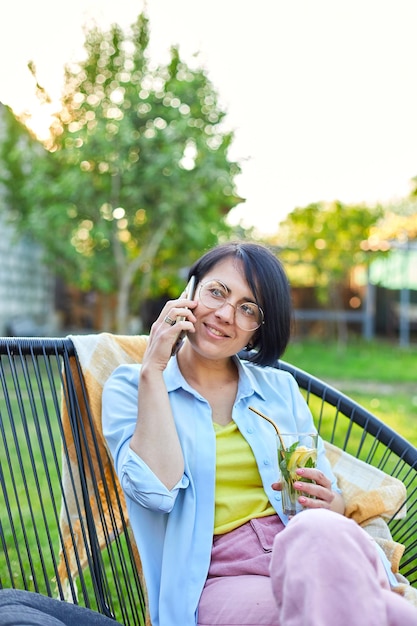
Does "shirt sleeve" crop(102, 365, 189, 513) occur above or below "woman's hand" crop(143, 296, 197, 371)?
below

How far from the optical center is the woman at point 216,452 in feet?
5.56

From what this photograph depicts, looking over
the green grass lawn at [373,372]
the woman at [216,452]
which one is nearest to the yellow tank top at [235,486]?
the woman at [216,452]

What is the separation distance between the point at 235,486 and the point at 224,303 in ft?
1.57

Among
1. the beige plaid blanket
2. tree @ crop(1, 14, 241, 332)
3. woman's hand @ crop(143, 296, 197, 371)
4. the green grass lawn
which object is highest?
tree @ crop(1, 14, 241, 332)

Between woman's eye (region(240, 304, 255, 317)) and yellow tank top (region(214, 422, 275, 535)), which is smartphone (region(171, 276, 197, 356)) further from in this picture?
yellow tank top (region(214, 422, 275, 535))

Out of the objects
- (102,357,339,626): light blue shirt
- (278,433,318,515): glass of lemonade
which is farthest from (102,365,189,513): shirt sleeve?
(278,433,318,515): glass of lemonade

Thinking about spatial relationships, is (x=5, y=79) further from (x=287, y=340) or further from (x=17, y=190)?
(x=287, y=340)

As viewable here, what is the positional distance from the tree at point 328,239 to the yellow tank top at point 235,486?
41.4ft

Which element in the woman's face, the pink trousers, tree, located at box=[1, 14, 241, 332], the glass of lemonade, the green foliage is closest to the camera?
the pink trousers

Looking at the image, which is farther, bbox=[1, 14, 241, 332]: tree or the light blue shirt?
bbox=[1, 14, 241, 332]: tree

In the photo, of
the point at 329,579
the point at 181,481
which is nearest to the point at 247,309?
the point at 181,481

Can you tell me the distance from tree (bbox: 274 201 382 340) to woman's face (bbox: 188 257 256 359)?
1250 centimetres

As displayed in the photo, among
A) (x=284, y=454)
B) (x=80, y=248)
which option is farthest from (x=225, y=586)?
(x=80, y=248)

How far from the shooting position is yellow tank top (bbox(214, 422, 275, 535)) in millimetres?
1855
